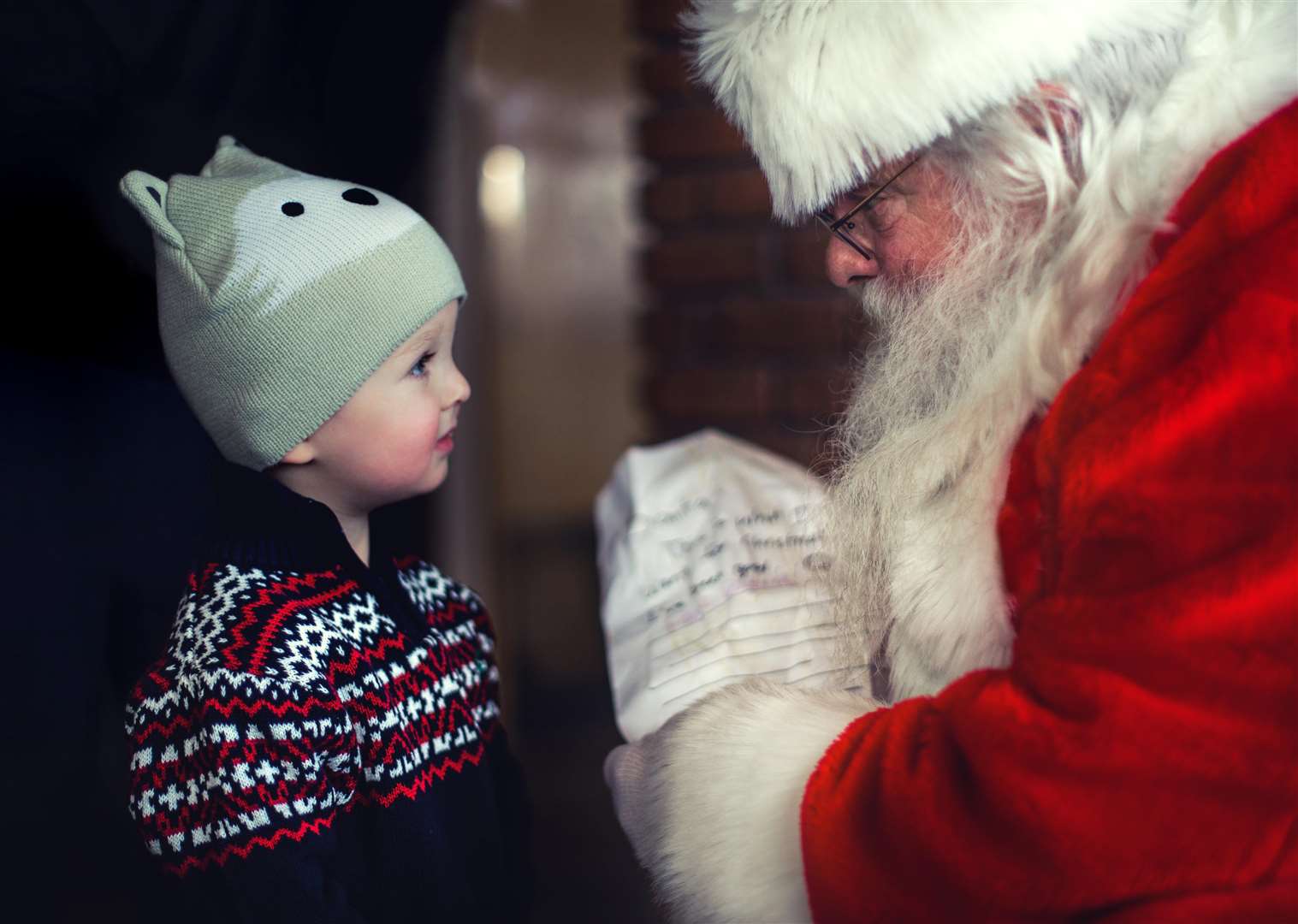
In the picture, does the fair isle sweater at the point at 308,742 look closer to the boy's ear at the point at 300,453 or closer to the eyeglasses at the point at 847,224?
the boy's ear at the point at 300,453

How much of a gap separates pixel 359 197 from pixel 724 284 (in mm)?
1158

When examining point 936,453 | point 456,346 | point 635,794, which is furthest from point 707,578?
point 456,346

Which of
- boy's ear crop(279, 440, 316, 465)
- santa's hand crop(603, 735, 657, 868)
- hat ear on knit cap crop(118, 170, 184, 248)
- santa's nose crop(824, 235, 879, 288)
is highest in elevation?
hat ear on knit cap crop(118, 170, 184, 248)

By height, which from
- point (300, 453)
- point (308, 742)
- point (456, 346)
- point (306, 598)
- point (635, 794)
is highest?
point (456, 346)

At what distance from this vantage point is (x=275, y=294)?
38.6 inches

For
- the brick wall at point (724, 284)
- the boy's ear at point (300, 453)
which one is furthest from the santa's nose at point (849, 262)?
the brick wall at point (724, 284)

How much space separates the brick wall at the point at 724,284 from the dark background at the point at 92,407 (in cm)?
95

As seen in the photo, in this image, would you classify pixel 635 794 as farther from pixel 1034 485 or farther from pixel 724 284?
pixel 724 284

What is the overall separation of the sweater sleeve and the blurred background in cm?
18

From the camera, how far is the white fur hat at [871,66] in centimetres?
80

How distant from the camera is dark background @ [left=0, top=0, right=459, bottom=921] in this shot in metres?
1.03

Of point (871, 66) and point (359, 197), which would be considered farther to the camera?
point (359, 197)

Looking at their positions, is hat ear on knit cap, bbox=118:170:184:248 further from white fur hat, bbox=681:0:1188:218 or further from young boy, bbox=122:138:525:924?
white fur hat, bbox=681:0:1188:218

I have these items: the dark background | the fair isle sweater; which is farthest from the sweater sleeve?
the dark background
